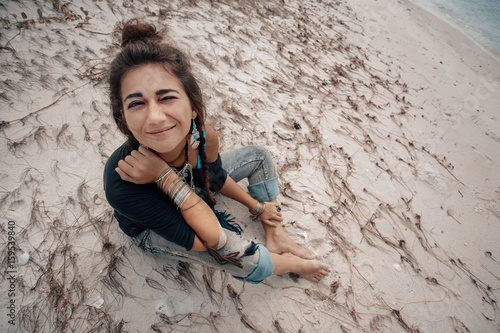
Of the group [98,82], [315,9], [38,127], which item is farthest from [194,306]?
[315,9]

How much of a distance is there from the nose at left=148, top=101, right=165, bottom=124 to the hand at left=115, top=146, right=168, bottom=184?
0.62 ft

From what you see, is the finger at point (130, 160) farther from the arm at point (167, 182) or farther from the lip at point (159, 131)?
the lip at point (159, 131)

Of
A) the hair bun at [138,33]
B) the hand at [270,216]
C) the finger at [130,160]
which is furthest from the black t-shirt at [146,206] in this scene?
the hand at [270,216]

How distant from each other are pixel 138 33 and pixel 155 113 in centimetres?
47

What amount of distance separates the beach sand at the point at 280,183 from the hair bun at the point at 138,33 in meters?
1.41

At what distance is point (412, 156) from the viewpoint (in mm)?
2934

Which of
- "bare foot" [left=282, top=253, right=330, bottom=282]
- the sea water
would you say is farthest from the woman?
the sea water

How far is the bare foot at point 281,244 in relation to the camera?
195cm

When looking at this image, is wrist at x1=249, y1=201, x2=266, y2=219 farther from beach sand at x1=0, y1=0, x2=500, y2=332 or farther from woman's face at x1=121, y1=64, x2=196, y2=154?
woman's face at x1=121, y1=64, x2=196, y2=154

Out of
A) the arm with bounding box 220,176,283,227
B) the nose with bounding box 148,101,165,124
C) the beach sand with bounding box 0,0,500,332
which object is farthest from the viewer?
the arm with bounding box 220,176,283,227

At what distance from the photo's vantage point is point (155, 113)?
3.59 ft

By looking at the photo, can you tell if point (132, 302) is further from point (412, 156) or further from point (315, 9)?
point (315, 9)

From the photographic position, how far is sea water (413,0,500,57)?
22.6ft

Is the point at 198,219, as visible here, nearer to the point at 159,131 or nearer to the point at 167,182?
the point at 167,182
